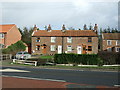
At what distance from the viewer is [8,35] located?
4844cm

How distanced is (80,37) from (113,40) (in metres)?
10.8

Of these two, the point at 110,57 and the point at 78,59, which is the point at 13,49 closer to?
the point at 78,59

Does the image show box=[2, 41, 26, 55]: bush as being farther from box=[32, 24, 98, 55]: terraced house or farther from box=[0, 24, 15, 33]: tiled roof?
box=[0, 24, 15, 33]: tiled roof

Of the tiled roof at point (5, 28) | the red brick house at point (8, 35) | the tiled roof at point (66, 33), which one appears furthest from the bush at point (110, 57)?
the tiled roof at point (5, 28)

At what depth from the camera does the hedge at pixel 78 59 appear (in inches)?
917

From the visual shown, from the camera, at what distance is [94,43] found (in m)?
42.9

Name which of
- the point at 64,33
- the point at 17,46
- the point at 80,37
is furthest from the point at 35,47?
the point at 80,37

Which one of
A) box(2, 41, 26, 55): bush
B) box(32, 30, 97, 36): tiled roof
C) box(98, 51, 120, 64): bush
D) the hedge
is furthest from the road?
box(32, 30, 97, 36): tiled roof

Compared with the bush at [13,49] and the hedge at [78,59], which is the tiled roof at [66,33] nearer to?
the bush at [13,49]

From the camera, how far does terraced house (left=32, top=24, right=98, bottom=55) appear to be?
4300 cm

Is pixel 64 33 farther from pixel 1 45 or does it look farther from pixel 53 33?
pixel 1 45

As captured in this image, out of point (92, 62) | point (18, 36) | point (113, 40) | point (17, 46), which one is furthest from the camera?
point (18, 36)

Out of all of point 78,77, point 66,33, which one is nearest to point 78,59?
point 78,77

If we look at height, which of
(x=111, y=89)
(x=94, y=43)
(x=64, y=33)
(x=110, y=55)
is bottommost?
(x=111, y=89)
